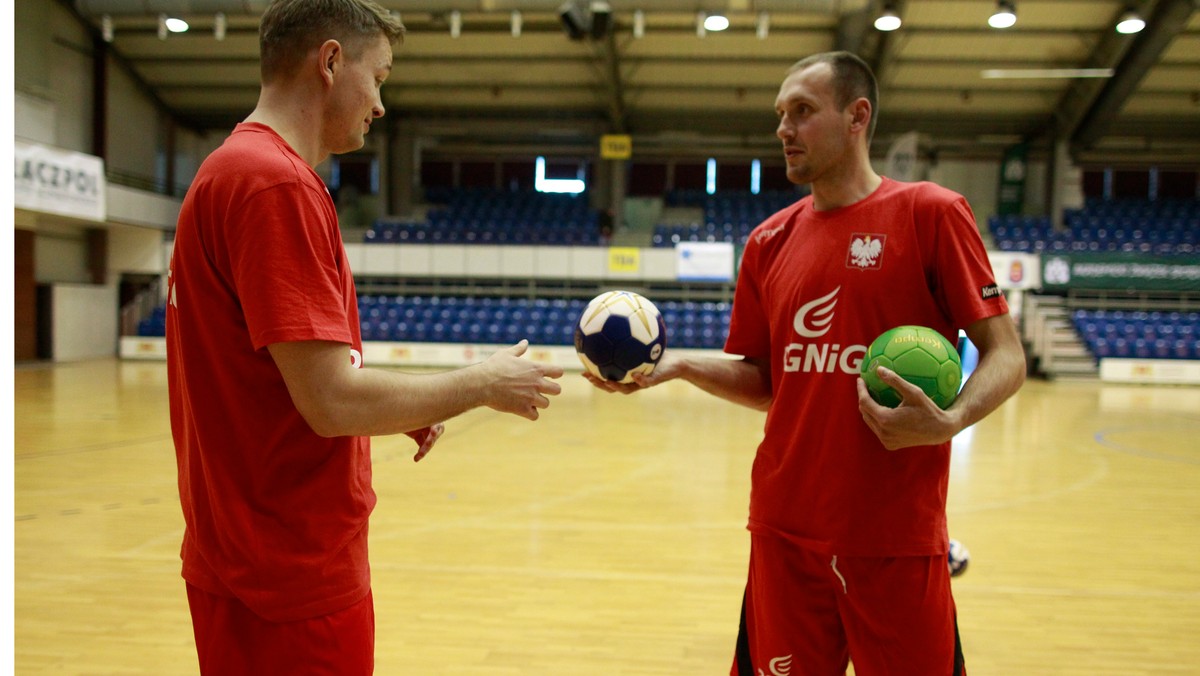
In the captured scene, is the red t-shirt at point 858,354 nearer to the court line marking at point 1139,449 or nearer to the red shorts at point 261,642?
the red shorts at point 261,642

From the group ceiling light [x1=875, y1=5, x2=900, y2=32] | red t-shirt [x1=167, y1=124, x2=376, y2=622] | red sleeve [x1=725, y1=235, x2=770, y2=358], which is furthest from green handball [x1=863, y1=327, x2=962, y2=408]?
ceiling light [x1=875, y1=5, x2=900, y2=32]

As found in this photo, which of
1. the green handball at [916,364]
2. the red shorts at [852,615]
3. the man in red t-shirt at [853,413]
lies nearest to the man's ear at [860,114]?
the man in red t-shirt at [853,413]

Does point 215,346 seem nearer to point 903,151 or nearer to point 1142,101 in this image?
point 903,151

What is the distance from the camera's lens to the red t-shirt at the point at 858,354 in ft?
6.19

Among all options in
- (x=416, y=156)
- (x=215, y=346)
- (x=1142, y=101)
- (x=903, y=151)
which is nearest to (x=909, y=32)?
(x=903, y=151)

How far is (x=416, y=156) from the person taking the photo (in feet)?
72.3

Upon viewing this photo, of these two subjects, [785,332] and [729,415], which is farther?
[729,415]

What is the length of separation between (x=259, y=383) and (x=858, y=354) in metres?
1.30

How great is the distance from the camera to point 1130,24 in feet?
47.5

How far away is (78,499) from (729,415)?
23.5 ft

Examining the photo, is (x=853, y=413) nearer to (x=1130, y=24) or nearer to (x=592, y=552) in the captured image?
(x=592, y=552)

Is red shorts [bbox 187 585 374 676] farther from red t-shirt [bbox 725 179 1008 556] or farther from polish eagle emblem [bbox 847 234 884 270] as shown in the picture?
polish eagle emblem [bbox 847 234 884 270]

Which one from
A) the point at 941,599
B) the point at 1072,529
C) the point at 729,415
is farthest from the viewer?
the point at 729,415

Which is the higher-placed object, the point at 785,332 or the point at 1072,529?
the point at 785,332
